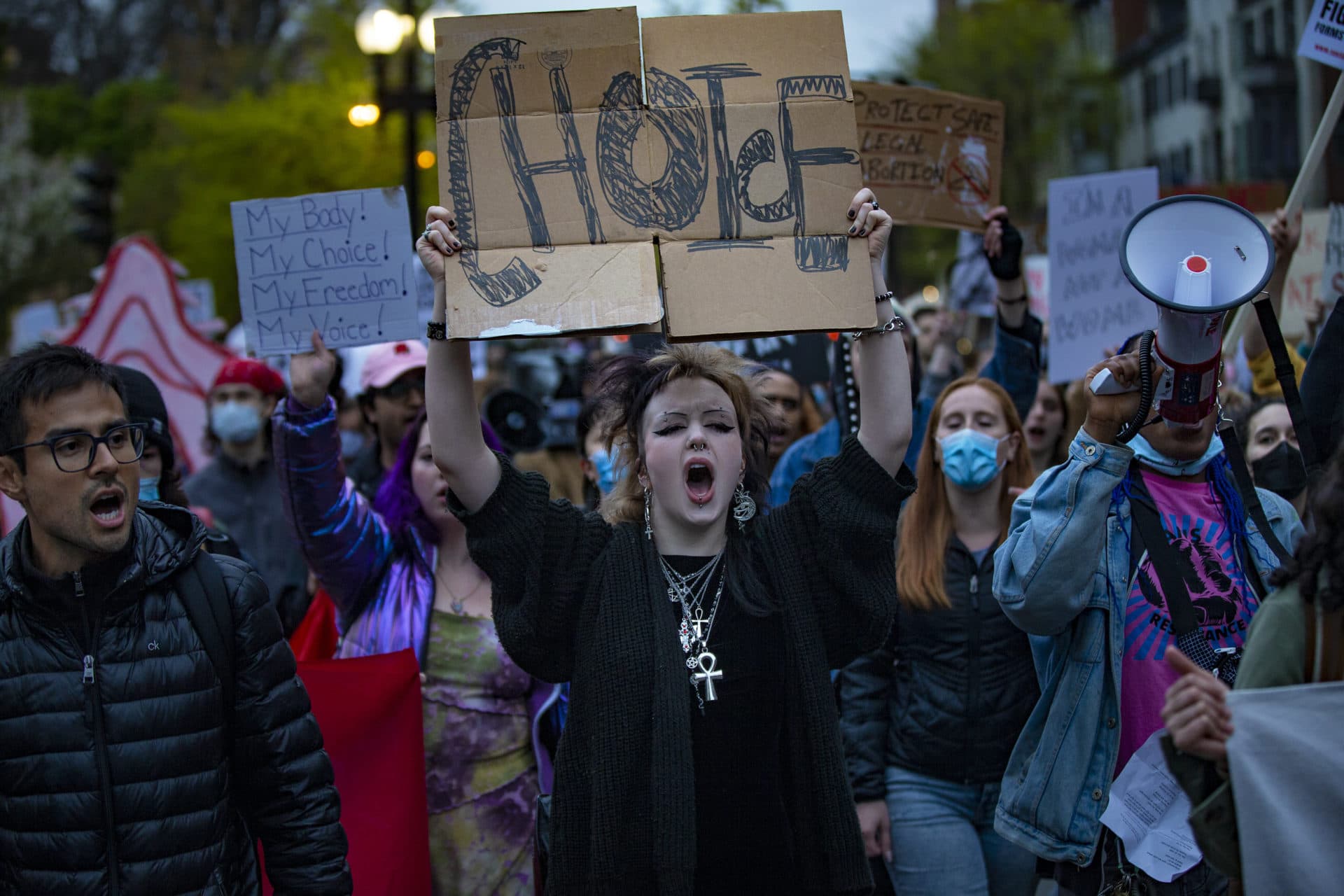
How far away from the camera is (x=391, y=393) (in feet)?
16.1

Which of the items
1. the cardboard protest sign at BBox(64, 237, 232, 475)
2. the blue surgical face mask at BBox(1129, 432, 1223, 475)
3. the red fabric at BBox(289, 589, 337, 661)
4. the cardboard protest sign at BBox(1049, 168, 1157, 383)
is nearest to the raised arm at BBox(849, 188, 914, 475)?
the blue surgical face mask at BBox(1129, 432, 1223, 475)

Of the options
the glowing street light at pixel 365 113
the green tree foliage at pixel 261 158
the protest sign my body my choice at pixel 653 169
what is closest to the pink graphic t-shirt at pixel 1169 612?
the protest sign my body my choice at pixel 653 169

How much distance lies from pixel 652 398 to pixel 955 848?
1591 mm

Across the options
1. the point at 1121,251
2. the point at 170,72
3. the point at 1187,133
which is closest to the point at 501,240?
the point at 1121,251

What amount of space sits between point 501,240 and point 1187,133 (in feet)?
156

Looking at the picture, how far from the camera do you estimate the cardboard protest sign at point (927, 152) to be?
5.03m

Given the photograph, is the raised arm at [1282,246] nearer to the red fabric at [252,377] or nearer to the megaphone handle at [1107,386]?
the megaphone handle at [1107,386]

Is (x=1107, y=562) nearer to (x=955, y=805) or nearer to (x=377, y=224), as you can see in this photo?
(x=955, y=805)

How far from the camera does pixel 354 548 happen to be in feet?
13.0

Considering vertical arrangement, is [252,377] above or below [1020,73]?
below

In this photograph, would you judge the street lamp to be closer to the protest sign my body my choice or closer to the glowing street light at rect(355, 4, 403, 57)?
the glowing street light at rect(355, 4, 403, 57)

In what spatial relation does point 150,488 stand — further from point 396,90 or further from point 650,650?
point 396,90

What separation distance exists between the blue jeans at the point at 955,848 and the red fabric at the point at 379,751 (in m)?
1.36

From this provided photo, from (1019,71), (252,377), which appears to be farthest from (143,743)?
(1019,71)
